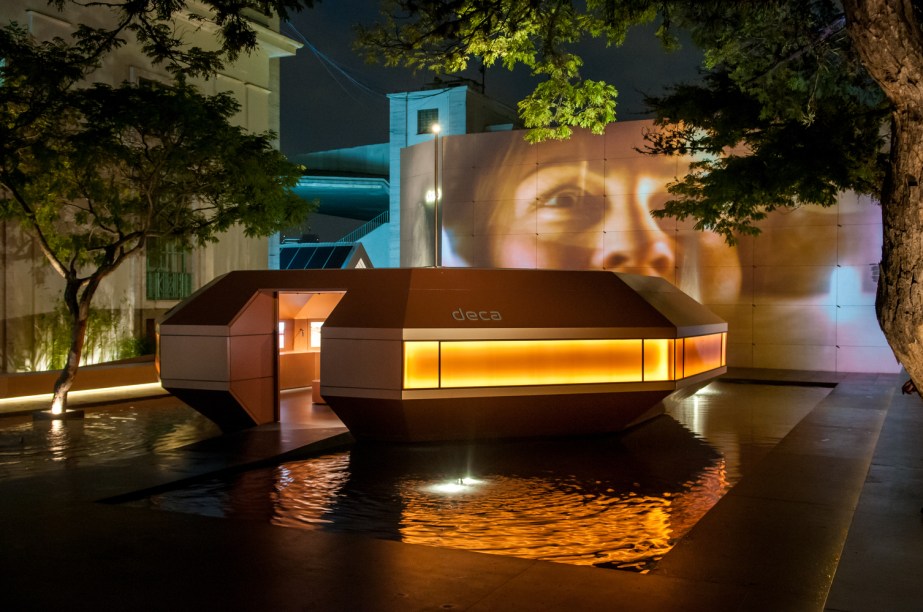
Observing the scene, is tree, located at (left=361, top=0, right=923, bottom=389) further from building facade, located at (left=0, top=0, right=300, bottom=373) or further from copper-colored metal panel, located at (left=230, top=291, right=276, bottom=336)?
building facade, located at (left=0, top=0, right=300, bottom=373)

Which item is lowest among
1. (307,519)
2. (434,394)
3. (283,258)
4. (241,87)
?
(307,519)

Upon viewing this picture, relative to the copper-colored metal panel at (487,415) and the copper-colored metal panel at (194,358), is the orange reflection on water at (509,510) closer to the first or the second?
the copper-colored metal panel at (487,415)

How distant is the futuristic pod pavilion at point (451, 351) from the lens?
11945 mm

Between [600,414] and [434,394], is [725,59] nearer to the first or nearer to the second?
[600,414]

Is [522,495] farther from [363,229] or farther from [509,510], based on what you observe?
[363,229]

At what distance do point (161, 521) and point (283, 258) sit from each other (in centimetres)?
3441

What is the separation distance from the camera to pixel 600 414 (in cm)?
1303

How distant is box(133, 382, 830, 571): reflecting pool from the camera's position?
311 inches

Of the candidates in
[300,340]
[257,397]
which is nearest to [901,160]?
[257,397]

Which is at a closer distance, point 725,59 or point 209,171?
point 725,59

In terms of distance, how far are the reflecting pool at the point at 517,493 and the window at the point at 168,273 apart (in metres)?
16.0

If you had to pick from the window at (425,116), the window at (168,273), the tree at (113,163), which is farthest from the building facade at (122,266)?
the window at (425,116)

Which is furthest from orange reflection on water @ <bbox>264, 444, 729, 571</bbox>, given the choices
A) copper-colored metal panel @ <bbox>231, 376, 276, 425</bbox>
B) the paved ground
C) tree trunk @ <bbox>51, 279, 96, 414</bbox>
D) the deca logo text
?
tree trunk @ <bbox>51, 279, 96, 414</bbox>

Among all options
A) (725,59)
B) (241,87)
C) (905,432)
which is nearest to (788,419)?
(905,432)
